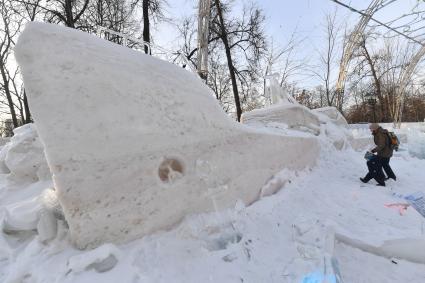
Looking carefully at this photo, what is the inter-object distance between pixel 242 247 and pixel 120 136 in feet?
5.64

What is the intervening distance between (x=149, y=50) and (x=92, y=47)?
3411 millimetres

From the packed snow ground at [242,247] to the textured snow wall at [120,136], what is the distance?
237 millimetres

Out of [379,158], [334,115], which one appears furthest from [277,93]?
[379,158]

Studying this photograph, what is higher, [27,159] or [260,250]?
[27,159]

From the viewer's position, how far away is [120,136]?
3000 millimetres

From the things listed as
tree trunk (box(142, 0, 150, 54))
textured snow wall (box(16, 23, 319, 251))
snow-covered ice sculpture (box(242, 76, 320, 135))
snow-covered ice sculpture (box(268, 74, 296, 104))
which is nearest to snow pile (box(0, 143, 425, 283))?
textured snow wall (box(16, 23, 319, 251))

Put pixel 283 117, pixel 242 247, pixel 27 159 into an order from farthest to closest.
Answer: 1. pixel 283 117
2. pixel 27 159
3. pixel 242 247

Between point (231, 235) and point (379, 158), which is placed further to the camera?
point (379, 158)

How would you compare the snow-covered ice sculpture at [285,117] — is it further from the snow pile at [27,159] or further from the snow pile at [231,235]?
the snow pile at [27,159]

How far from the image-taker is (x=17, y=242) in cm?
306

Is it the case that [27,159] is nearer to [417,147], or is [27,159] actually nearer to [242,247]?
[242,247]

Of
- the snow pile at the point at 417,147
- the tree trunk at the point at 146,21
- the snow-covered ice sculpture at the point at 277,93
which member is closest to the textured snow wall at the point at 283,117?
the snow-covered ice sculpture at the point at 277,93

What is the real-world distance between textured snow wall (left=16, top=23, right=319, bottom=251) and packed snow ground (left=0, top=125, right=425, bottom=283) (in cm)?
24

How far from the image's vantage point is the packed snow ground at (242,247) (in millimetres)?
2568
